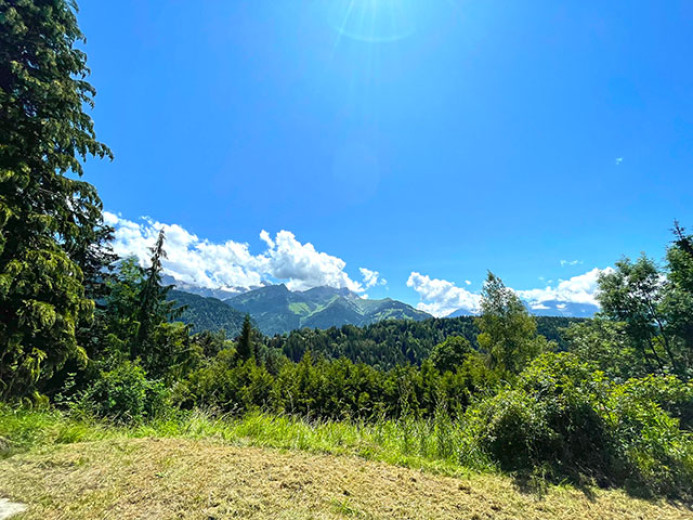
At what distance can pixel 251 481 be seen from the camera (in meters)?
2.85

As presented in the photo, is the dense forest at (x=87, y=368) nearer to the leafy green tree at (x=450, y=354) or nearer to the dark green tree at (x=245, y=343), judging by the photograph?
the dark green tree at (x=245, y=343)

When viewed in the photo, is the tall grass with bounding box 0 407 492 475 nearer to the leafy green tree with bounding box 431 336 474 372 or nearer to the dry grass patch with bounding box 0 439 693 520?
the dry grass patch with bounding box 0 439 693 520

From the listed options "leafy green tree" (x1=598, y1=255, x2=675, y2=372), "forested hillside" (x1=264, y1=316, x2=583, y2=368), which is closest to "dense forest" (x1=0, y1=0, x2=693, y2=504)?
"leafy green tree" (x1=598, y1=255, x2=675, y2=372)

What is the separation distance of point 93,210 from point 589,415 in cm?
1137

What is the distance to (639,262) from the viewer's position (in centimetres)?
2158

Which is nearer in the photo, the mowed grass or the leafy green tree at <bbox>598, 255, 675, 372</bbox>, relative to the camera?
the mowed grass

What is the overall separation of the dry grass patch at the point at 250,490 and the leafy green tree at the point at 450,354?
32212 mm

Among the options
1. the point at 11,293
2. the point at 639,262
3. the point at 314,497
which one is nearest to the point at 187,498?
the point at 314,497

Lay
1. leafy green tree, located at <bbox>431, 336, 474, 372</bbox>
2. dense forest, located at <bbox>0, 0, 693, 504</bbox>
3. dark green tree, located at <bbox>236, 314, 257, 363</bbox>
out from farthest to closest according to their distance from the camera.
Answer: dark green tree, located at <bbox>236, 314, 257, 363</bbox> → leafy green tree, located at <bbox>431, 336, 474, 372</bbox> → dense forest, located at <bbox>0, 0, 693, 504</bbox>

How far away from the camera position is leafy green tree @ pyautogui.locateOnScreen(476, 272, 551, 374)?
20.4m

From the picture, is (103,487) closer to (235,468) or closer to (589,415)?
(235,468)

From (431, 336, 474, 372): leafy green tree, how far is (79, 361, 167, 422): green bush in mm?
32387

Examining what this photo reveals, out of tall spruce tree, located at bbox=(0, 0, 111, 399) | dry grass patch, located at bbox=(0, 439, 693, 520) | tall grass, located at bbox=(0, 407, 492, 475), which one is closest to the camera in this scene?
dry grass patch, located at bbox=(0, 439, 693, 520)

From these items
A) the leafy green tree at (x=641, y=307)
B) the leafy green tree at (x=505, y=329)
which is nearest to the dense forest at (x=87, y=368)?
the leafy green tree at (x=505, y=329)
